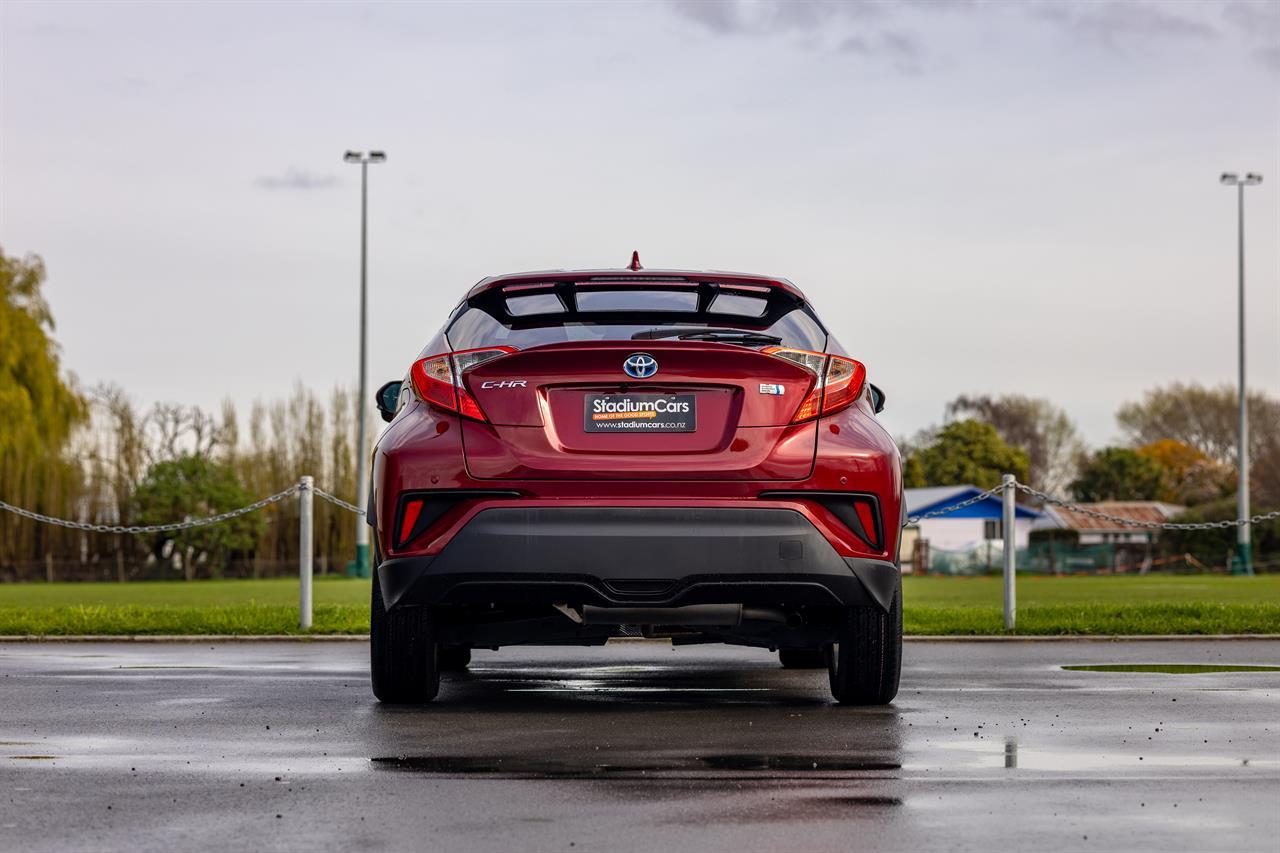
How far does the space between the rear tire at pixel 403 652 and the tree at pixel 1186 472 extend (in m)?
94.6

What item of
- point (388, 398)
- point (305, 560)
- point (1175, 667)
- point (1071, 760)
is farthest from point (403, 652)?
point (305, 560)

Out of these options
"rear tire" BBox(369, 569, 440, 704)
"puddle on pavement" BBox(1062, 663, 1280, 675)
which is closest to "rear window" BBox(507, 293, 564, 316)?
"rear tire" BBox(369, 569, 440, 704)

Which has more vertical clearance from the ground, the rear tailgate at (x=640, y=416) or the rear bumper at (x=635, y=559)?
the rear tailgate at (x=640, y=416)

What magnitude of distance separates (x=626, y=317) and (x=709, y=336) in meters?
0.41

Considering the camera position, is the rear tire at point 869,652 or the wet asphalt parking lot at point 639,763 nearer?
the wet asphalt parking lot at point 639,763

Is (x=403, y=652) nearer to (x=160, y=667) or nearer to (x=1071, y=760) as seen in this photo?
(x=1071, y=760)

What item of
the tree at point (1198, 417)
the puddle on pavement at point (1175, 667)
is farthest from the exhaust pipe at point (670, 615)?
the tree at point (1198, 417)

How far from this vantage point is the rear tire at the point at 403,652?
8.20 m

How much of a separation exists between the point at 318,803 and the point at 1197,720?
396 centimetres

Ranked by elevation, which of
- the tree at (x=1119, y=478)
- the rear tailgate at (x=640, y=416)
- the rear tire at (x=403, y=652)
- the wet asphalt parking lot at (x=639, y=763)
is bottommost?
the wet asphalt parking lot at (x=639, y=763)

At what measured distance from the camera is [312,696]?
29.6ft

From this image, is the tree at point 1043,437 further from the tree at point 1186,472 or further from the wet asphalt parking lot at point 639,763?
the wet asphalt parking lot at point 639,763

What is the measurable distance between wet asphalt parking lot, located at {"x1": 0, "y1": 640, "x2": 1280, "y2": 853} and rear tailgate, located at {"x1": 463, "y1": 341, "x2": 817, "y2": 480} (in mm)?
1062

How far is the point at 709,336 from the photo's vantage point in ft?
25.3
